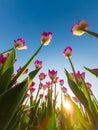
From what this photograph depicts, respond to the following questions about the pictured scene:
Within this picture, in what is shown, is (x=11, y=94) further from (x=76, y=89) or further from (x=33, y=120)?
(x=33, y=120)

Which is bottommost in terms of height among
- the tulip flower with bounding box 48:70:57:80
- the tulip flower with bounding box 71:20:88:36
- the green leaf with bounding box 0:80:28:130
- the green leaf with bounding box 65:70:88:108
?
the green leaf with bounding box 0:80:28:130

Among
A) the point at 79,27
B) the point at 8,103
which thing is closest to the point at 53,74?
the point at 79,27

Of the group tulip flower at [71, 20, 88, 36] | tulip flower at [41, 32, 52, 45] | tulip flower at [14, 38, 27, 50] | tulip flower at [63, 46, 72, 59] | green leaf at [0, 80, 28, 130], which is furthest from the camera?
tulip flower at [63, 46, 72, 59]

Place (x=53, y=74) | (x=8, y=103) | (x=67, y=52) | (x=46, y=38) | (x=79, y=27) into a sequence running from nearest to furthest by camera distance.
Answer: (x=8, y=103), (x=79, y=27), (x=46, y=38), (x=67, y=52), (x=53, y=74)

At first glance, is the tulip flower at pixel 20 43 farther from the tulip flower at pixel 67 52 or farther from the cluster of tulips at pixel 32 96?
Answer: the tulip flower at pixel 67 52

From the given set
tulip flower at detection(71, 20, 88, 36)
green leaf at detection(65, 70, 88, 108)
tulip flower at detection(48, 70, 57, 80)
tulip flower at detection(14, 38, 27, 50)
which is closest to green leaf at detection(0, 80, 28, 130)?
green leaf at detection(65, 70, 88, 108)

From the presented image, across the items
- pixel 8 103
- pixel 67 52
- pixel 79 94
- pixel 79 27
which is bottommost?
pixel 8 103

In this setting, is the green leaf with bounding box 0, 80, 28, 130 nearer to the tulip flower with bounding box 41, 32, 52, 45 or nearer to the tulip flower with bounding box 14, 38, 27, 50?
the tulip flower with bounding box 41, 32, 52, 45

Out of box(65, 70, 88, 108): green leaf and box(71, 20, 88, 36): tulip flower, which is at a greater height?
box(71, 20, 88, 36): tulip flower

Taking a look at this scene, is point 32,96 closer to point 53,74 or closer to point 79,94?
point 53,74
